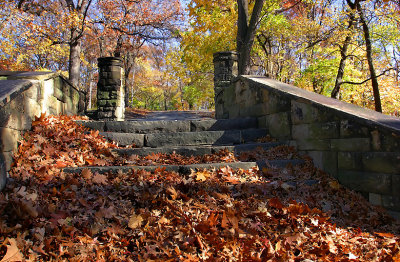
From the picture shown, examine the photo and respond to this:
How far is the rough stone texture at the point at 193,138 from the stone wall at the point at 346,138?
0.72m

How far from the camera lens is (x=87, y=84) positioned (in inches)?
1222

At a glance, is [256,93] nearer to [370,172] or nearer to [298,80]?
[370,172]

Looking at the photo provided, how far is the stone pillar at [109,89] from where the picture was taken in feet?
32.0

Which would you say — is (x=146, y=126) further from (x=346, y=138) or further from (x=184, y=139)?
(x=346, y=138)

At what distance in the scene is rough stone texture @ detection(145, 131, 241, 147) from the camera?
14.2ft

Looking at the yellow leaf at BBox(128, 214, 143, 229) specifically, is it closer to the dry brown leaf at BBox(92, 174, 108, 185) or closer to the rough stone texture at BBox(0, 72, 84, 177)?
the dry brown leaf at BBox(92, 174, 108, 185)

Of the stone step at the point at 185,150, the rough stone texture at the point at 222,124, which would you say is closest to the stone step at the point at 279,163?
the stone step at the point at 185,150

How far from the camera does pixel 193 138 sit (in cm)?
440

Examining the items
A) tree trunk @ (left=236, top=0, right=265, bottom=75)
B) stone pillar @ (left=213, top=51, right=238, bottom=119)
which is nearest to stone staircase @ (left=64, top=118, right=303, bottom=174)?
stone pillar @ (left=213, top=51, right=238, bottom=119)

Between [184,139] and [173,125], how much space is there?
63 cm

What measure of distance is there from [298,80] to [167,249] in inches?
573

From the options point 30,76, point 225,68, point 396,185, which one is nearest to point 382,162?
point 396,185

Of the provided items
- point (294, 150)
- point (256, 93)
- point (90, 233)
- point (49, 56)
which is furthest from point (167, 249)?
point (49, 56)

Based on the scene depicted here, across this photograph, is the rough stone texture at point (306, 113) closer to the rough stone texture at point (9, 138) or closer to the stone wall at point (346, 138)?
the stone wall at point (346, 138)
